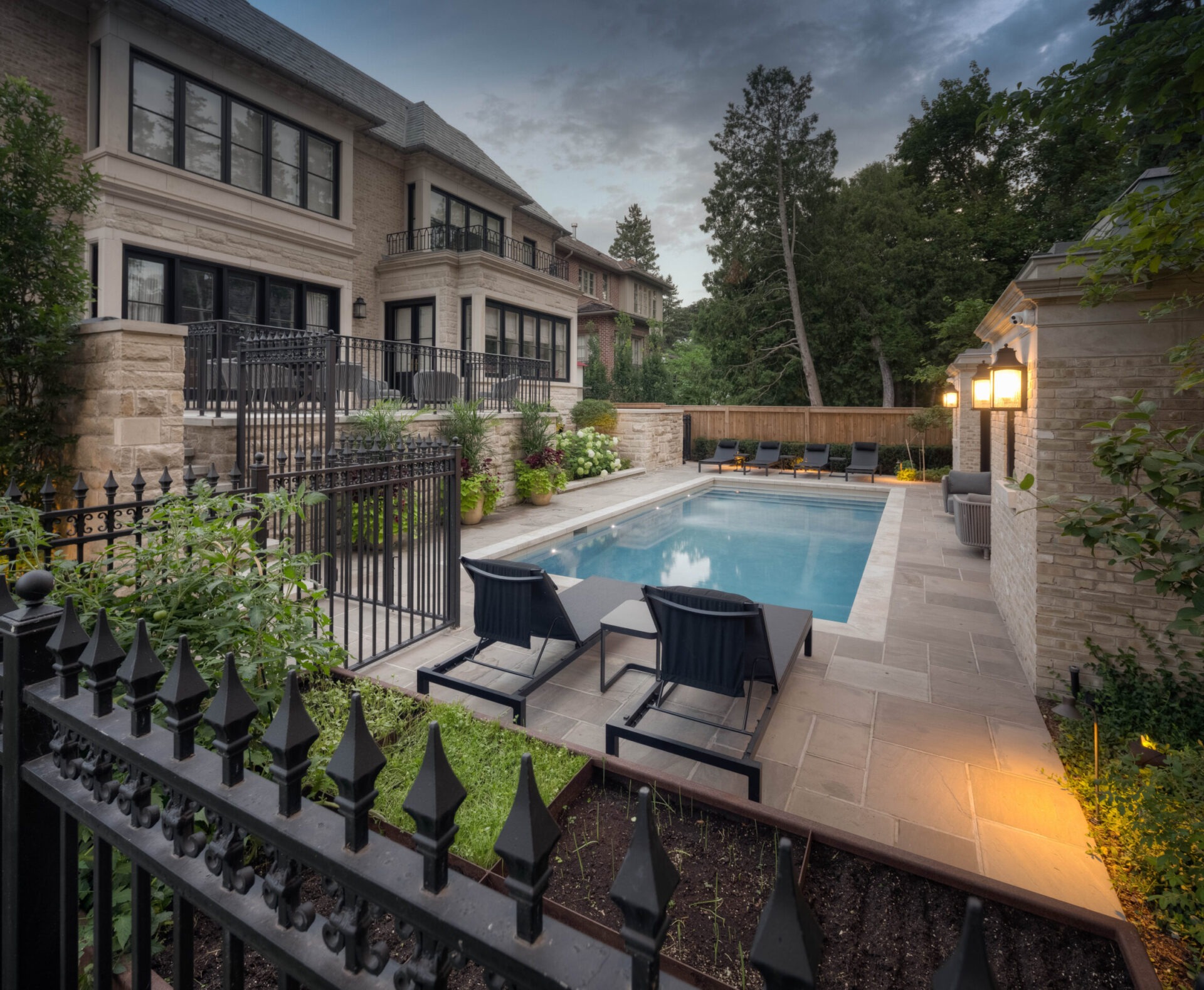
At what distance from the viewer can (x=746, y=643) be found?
3686 mm

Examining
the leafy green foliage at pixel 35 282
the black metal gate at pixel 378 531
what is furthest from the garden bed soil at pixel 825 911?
the leafy green foliage at pixel 35 282

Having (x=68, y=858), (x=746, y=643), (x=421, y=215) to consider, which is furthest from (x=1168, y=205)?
(x=421, y=215)

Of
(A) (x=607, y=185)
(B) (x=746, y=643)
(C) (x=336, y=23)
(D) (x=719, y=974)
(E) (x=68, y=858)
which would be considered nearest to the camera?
(E) (x=68, y=858)

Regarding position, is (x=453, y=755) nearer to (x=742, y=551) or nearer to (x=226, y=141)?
(x=742, y=551)

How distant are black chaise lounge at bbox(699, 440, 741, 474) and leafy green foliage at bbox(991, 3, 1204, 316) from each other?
1545cm

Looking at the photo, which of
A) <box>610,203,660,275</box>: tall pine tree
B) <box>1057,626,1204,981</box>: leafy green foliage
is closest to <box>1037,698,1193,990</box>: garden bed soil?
<box>1057,626,1204,981</box>: leafy green foliage

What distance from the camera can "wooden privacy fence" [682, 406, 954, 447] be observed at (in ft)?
62.7

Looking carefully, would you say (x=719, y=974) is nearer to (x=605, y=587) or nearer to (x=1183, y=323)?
(x=605, y=587)

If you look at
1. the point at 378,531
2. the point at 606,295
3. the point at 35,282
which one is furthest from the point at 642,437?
the point at 35,282

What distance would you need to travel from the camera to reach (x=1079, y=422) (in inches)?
168

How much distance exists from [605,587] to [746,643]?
231 cm

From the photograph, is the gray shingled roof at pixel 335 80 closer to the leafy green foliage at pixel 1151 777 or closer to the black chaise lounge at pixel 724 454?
the black chaise lounge at pixel 724 454

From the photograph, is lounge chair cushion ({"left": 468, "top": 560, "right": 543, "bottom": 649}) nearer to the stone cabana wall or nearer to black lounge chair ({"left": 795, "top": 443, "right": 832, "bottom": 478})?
the stone cabana wall

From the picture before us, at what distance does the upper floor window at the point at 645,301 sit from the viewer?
32250mm
